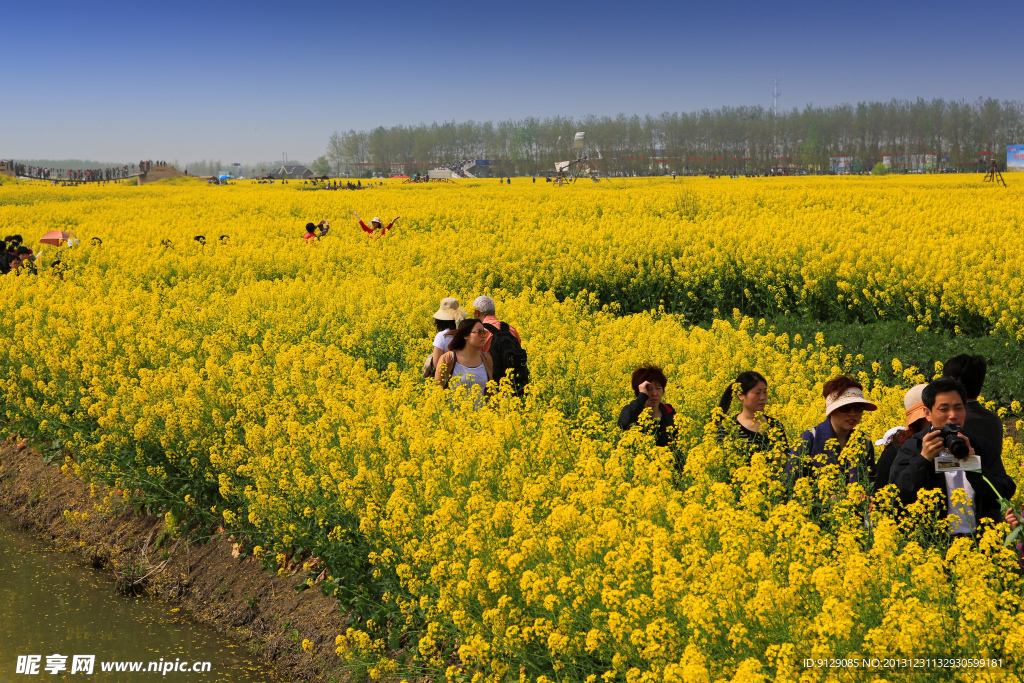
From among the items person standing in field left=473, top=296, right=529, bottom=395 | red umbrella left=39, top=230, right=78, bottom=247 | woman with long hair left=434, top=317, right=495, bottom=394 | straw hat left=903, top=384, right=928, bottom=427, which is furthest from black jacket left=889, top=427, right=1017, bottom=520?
red umbrella left=39, top=230, right=78, bottom=247

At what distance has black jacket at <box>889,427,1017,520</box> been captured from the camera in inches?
154

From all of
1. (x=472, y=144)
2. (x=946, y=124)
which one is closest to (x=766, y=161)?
(x=946, y=124)

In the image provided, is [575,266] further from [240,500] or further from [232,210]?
[232,210]

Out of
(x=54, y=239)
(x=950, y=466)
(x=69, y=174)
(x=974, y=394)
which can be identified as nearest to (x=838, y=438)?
(x=974, y=394)

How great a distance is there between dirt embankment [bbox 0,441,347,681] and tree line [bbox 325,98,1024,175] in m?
105

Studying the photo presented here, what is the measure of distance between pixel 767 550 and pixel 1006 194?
30604 mm

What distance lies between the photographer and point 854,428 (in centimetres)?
495

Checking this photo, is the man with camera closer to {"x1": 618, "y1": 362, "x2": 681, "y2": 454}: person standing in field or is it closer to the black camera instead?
the black camera

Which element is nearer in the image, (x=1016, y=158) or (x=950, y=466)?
(x=950, y=466)

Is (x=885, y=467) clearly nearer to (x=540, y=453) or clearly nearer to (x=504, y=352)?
(x=540, y=453)

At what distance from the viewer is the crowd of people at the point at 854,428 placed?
12.8 ft

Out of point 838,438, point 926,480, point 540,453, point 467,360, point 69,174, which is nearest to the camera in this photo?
point 926,480

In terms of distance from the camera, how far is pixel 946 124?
12212cm

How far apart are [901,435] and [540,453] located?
2.09 m
